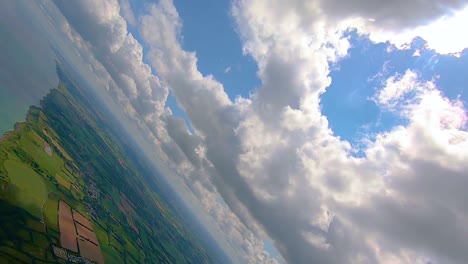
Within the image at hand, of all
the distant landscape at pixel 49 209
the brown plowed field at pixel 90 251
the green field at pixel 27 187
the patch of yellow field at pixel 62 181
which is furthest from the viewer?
the patch of yellow field at pixel 62 181

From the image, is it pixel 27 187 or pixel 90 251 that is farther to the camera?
pixel 90 251

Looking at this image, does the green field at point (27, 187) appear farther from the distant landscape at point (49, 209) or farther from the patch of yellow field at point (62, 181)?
the patch of yellow field at point (62, 181)

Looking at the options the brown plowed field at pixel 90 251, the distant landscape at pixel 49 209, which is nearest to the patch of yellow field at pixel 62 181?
the distant landscape at pixel 49 209

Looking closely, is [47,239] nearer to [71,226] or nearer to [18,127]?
[71,226]

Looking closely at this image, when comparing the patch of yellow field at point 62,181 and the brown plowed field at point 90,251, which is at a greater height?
the patch of yellow field at point 62,181

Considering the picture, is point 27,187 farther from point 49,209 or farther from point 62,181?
point 62,181

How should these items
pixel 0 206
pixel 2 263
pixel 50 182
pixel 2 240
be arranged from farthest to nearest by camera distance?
pixel 50 182
pixel 0 206
pixel 2 240
pixel 2 263

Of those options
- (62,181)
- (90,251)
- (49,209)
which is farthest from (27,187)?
(62,181)

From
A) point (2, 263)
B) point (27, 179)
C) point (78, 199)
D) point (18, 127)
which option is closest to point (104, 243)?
point (78, 199)

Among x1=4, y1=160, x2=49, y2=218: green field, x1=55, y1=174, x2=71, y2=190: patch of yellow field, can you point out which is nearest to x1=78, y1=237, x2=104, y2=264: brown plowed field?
x1=4, y1=160, x2=49, y2=218: green field

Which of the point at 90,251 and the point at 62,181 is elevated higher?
the point at 62,181

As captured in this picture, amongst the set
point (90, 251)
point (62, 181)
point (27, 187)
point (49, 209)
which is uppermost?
point (62, 181)
